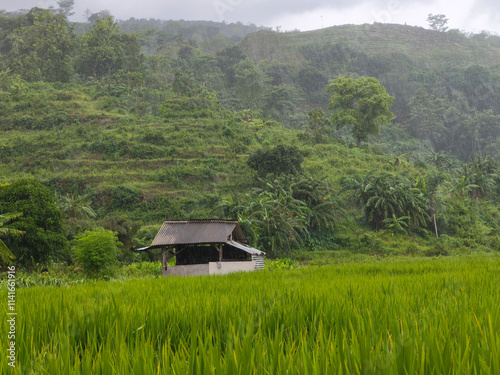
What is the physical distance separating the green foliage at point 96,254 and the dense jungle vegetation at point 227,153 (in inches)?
10.7

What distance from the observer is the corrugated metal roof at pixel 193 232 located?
1747cm

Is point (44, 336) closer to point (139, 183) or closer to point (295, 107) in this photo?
point (139, 183)

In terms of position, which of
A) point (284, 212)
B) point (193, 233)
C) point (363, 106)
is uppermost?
point (363, 106)

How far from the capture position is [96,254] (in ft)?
56.6

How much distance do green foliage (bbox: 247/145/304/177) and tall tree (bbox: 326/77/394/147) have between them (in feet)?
58.6

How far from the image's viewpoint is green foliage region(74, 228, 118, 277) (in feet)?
56.7

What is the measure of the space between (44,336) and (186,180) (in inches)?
1581

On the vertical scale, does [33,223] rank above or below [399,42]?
below

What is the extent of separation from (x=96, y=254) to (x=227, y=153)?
1180 inches

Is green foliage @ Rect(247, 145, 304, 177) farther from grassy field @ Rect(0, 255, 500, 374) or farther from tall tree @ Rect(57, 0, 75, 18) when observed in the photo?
tall tree @ Rect(57, 0, 75, 18)

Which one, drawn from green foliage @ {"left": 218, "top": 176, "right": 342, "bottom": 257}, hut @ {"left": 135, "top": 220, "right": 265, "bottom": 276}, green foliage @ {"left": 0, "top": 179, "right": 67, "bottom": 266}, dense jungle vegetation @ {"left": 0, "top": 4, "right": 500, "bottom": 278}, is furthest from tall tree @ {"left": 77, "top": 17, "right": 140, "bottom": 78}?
hut @ {"left": 135, "top": 220, "right": 265, "bottom": 276}

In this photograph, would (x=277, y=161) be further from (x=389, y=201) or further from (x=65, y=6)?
(x=65, y=6)

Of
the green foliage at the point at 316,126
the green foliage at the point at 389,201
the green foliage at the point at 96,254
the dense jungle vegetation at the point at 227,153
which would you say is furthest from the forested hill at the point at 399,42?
the green foliage at the point at 96,254

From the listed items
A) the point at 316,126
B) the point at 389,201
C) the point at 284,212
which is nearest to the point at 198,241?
the point at 284,212
